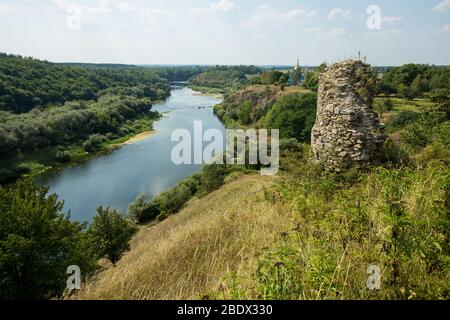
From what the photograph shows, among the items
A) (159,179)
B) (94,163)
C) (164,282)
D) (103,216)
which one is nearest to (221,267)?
(164,282)

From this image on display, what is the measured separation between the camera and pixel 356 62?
882cm

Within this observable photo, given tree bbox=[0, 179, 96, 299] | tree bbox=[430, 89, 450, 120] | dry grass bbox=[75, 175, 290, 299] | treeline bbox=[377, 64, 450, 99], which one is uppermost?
treeline bbox=[377, 64, 450, 99]

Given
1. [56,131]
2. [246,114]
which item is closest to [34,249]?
[56,131]

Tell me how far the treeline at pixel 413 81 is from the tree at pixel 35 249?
46.0 meters

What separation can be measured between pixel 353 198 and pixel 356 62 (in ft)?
18.9

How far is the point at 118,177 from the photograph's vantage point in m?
35.8

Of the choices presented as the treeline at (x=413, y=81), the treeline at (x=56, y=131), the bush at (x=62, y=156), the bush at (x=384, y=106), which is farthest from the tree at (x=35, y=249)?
the treeline at (x=413, y=81)

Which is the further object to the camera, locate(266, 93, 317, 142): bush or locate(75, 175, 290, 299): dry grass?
locate(266, 93, 317, 142): bush

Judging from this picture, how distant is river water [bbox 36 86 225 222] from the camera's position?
29.5 m

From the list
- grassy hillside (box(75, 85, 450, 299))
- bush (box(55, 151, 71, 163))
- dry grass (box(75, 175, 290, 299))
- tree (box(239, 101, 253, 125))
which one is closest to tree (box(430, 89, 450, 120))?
grassy hillside (box(75, 85, 450, 299))

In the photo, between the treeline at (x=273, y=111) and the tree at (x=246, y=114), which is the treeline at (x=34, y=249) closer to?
the treeline at (x=273, y=111)

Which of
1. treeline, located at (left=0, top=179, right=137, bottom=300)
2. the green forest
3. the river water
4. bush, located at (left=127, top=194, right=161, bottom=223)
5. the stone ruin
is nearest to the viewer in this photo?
the stone ruin

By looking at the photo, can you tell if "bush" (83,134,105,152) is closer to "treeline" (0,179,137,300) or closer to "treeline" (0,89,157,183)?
"treeline" (0,89,157,183)

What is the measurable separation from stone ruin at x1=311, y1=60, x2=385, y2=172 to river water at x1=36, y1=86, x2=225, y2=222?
73.6 ft
